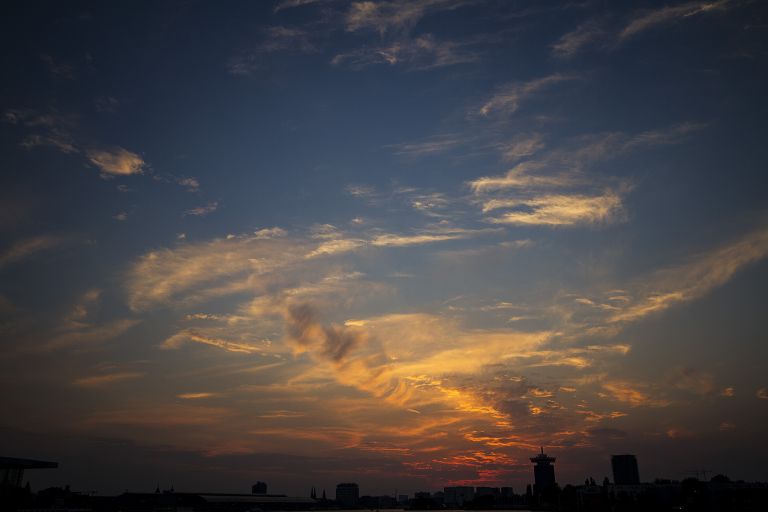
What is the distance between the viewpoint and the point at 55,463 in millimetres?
131750

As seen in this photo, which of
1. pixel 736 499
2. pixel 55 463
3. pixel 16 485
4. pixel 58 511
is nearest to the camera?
pixel 16 485

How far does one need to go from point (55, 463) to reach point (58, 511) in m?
21.9

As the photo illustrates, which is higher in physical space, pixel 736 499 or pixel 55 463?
pixel 55 463

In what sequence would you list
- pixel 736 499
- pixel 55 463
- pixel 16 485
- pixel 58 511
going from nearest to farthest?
1. pixel 16 485
2. pixel 55 463
3. pixel 58 511
4. pixel 736 499

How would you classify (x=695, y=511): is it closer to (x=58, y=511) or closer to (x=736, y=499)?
(x=736, y=499)

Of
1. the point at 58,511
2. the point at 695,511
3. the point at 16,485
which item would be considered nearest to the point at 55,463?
the point at 16,485

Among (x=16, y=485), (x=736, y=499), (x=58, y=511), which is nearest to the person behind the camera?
(x=16, y=485)

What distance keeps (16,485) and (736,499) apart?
21995cm

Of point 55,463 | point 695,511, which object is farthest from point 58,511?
point 695,511

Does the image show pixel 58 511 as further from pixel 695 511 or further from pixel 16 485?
pixel 695 511

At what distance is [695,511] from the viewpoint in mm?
199000

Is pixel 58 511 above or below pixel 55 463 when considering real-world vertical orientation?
below

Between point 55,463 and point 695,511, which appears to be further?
point 695,511

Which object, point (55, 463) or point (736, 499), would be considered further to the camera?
point (736, 499)
